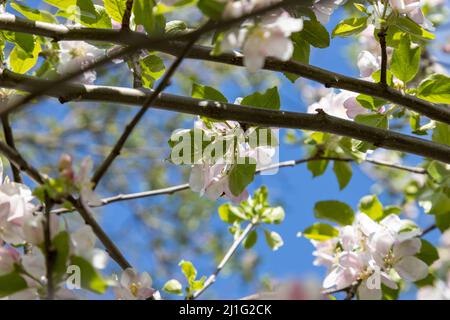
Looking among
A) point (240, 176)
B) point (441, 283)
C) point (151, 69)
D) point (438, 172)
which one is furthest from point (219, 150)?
point (441, 283)

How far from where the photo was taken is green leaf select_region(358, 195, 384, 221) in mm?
1359

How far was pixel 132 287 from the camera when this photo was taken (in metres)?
0.90

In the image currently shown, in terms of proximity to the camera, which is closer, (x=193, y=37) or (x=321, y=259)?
(x=193, y=37)

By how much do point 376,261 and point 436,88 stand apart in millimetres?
333

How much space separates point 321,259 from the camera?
1.37 metres

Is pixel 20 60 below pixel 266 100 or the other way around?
the other way around

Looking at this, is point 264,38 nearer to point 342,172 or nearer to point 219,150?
point 219,150

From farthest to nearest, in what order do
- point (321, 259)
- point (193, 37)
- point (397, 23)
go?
point (321, 259) → point (397, 23) → point (193, 37)

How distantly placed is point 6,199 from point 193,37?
38 centimetres

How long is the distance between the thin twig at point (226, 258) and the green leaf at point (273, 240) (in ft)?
0.13

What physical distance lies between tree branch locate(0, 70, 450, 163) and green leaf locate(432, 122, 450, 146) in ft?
0.45
